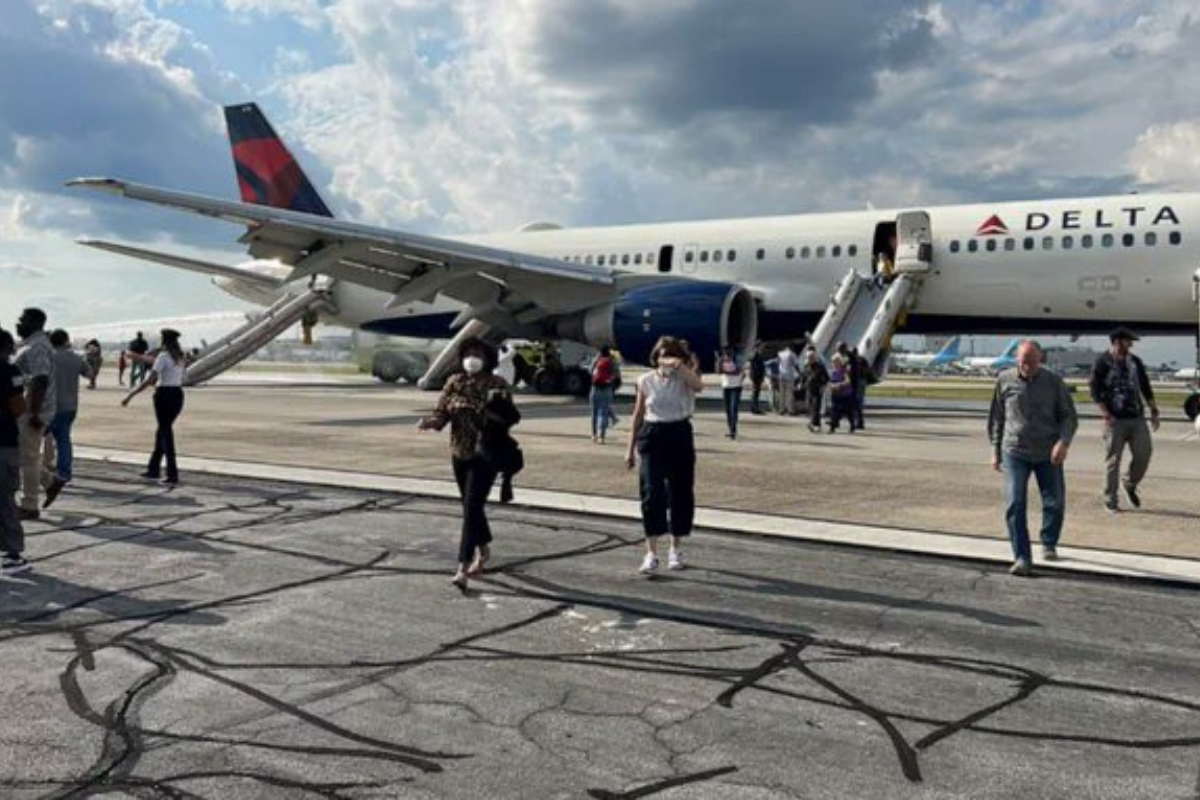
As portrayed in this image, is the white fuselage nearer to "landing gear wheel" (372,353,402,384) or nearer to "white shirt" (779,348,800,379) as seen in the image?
"white shirt" (779,348,800,379)

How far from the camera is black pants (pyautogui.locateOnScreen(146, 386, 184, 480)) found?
10.9 m

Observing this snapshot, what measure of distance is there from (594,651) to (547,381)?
73.2 feet

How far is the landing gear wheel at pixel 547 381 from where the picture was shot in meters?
27.3

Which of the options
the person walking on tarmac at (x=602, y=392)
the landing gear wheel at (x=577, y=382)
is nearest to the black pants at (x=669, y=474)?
the person walking on tarmac at (x=602, y=392)

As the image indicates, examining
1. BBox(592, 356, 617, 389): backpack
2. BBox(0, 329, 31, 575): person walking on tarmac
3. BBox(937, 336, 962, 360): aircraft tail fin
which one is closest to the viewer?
BBox(0, 329, 31, 575): person walking on tarmac

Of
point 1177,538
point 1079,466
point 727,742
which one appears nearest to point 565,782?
point 727,742

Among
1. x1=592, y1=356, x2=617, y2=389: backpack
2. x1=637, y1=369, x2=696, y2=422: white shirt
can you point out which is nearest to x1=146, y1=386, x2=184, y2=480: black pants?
x1=637, y1=369, x2=696, y2=422: white shirt

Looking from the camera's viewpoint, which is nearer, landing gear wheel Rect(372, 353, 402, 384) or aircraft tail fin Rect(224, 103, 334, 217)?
aircraft tail fin Rect(224, 103, 334, 217)

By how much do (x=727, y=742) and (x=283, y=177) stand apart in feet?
100

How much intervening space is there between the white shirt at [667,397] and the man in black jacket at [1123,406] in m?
4.79

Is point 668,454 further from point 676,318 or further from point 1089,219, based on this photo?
point 1089,219

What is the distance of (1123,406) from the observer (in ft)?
30.8

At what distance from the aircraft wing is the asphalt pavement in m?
12.0

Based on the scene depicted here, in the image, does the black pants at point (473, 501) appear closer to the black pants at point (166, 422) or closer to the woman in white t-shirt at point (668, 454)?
the woman in white t-shirt at point (668, 454)
